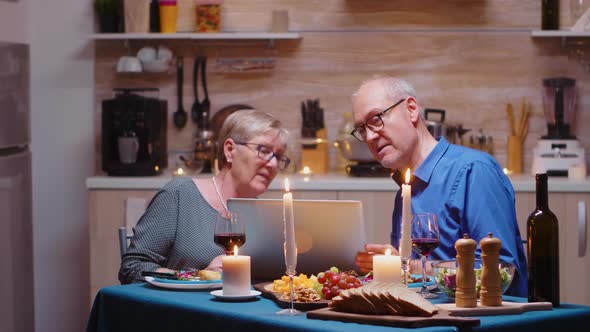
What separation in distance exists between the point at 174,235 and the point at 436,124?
6.57ft

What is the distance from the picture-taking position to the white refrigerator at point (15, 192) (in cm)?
428

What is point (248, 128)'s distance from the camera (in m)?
3.33

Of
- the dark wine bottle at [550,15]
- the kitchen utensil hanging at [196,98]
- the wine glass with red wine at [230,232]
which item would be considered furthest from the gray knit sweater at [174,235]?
the dark wine bottle at [550,15]

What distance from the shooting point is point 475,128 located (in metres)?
5.11

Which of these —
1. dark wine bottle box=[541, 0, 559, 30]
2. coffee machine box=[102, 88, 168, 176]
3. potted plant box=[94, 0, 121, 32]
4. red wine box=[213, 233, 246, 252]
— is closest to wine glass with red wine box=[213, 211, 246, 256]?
red wine box=[213, 233, 246, 252]

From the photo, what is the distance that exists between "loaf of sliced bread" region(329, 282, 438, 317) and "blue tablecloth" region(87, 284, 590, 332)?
68 mm

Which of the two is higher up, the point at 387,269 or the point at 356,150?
the point at 356,150

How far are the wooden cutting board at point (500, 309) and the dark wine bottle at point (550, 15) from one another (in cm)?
297

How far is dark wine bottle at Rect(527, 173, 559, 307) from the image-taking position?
7.26 ft

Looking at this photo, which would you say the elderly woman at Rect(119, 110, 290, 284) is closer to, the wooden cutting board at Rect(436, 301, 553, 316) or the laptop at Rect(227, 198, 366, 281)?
the laptop at Rect(227, 198, 366, 281)

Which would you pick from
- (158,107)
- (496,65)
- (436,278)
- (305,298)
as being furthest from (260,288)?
(496,65)

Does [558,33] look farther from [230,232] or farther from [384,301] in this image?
[384,301]

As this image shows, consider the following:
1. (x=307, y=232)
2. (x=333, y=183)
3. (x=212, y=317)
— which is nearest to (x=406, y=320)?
(x=212, y=317)

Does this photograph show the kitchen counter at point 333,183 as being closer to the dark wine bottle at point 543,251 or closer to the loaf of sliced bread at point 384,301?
the dark wine bottle at point 543,251
